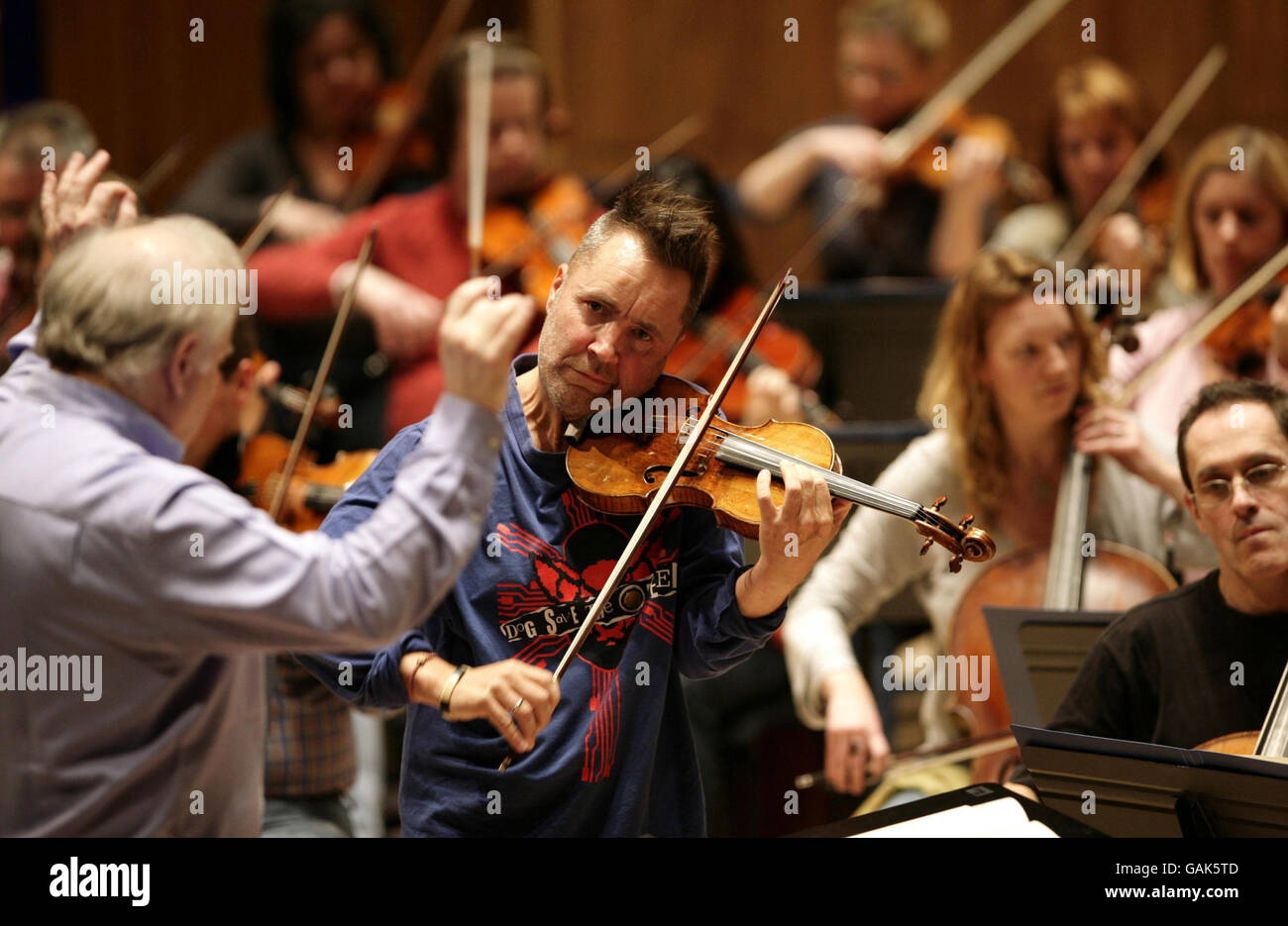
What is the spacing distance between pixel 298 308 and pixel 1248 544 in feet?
7.31

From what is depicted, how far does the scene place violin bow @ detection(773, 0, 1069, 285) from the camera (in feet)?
11.8

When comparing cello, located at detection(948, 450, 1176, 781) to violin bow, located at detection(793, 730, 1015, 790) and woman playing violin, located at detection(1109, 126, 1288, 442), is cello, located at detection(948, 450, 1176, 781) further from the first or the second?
woman playing violin, located at detection(1109, 126, 1288, 442)

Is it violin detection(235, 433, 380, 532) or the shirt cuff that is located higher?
violin detection(235, 433, 380, 532)

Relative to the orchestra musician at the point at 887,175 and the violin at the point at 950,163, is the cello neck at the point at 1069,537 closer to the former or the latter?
the orchestra musician at the point at 887,175

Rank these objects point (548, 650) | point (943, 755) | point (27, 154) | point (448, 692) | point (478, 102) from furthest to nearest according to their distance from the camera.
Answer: point (478, 102)
point (27, 154)
point (943, 755)
point (548, 650)
point (448, 692)

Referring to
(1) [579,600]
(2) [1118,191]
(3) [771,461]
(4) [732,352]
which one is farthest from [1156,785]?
(2) [1118,191]

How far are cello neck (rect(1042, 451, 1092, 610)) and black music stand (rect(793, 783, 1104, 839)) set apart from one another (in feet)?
2.01

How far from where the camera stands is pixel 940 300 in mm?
3154

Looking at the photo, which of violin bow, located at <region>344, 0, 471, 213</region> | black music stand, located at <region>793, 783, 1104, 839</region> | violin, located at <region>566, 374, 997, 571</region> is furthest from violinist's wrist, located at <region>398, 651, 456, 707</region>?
violin bow, located at <region>344, 0, 471, 213</region>

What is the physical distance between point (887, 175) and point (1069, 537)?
1555 millimetres

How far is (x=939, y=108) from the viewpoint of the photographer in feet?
12.6

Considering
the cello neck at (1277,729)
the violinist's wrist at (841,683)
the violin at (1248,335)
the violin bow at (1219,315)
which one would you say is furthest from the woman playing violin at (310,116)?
the cello neck at (1277,729)

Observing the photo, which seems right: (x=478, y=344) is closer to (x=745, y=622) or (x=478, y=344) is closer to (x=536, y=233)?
(x=745, y=622)
